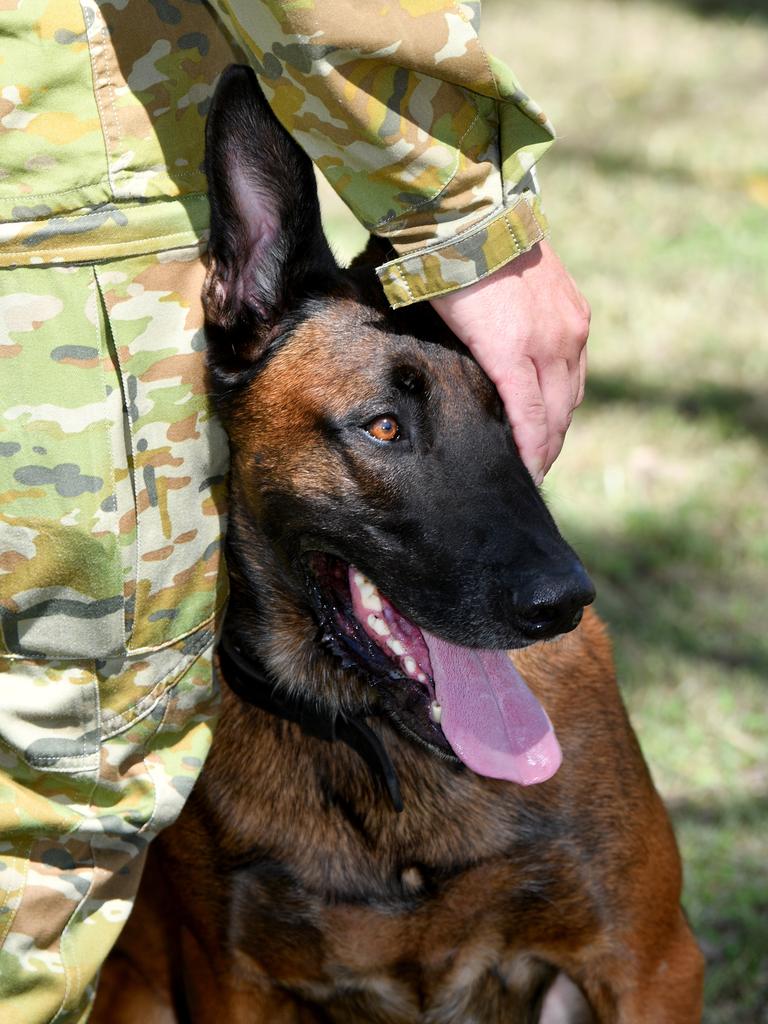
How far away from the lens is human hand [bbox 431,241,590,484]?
7.11 feet

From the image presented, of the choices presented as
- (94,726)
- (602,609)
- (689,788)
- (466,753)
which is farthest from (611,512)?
(94,726)

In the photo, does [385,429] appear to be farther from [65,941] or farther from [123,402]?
[65,941]

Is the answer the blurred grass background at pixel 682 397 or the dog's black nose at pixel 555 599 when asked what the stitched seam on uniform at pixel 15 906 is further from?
the blurred grass background at pixel 682 397

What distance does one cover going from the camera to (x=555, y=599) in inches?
89.9

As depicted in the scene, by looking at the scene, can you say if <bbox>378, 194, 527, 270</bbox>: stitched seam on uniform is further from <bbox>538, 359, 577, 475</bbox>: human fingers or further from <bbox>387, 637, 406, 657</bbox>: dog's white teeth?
<bbox>387, 637, 406, 657</bbox>: dog's white teeth

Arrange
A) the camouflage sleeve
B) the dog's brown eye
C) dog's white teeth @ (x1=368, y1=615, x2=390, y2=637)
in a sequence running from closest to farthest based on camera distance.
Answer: the camouflage sleeve, the dog's brown eye, dog's white teeth @ (x1=368, y1=615, x2=390, y2=637)

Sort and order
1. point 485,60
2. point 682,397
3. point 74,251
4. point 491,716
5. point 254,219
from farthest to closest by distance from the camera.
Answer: point 682,397 → point 491,716 → point 254,219 → point 74,251 → point 485,60

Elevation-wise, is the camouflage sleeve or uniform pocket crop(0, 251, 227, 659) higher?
the camouflage sleeve

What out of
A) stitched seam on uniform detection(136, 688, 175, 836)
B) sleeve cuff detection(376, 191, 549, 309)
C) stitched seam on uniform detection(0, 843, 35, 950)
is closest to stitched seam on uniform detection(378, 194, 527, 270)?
sleeve cuff detection(376, 191, 549, 309)

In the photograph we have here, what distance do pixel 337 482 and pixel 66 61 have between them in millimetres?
818

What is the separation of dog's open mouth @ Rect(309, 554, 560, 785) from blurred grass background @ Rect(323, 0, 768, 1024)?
3.55 feet

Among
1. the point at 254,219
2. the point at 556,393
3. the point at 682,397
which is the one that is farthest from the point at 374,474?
the point at 682,397

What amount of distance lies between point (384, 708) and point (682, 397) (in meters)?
3.25

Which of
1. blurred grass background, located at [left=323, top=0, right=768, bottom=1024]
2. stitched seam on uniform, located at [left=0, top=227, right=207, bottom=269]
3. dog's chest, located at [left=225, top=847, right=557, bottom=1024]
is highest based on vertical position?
stitched seam on uniform, located at [left=0, top=227, right=207, bottom=269]
